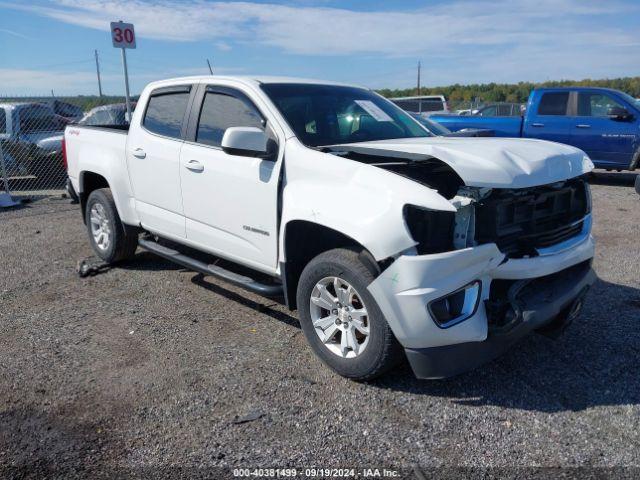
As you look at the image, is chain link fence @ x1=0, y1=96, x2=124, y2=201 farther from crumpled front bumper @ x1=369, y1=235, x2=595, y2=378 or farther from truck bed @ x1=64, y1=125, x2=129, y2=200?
crumpled front bumper @ x1=369, y1=235, x2=595, y2=378

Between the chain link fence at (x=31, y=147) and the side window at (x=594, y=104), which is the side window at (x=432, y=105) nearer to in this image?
the side window at (x=594, y=104)

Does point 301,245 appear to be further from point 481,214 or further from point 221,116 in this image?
point 221,116

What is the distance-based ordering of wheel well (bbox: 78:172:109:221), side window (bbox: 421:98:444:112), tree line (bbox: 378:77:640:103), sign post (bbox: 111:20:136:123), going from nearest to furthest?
wheel well (bbox: 78:172:109:221)
sign post (bbox: 111:20:136:123)
side window (bbox: 421:98:444:112)
tree line (bbox: 378:77:640:103)

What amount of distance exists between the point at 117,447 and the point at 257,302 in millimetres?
2157

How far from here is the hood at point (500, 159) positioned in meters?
3.05

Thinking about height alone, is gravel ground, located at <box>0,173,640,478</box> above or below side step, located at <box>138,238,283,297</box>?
below

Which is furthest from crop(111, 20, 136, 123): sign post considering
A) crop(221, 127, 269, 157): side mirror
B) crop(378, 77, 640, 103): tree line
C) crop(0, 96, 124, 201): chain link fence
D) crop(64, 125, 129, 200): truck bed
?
crop(378, 77, 640, 103): tree line

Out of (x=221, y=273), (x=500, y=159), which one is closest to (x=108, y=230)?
(x=221, y=273)

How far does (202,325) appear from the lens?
4.49m

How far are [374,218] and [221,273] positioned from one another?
1704 mm

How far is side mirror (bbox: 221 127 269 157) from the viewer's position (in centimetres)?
371

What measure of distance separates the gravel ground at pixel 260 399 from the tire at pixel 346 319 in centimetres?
17

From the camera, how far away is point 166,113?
16.5 feet

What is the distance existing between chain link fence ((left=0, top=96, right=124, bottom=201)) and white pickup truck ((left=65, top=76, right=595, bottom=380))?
25.6 ft
